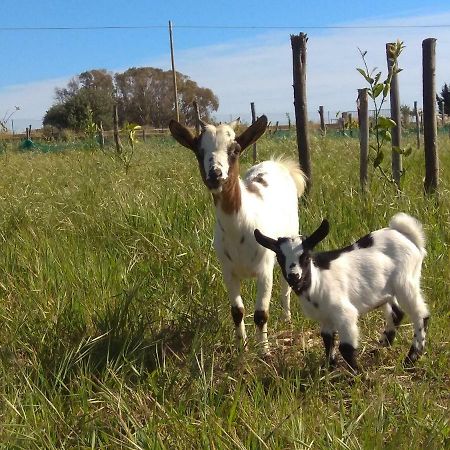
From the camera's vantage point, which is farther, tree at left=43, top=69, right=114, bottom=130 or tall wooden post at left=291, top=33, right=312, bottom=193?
tree at left=43, top=69, right=114, bottom=130

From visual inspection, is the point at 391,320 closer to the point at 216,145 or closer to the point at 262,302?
the point at 262,302

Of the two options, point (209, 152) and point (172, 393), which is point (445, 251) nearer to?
point (209, 152)

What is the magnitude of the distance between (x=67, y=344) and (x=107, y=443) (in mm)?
1121

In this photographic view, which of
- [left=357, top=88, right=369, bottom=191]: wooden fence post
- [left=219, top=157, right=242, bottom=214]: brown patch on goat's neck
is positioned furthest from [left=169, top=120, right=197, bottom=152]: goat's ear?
[left=357, top=88, right=369, bottom=191]: wooden fence post

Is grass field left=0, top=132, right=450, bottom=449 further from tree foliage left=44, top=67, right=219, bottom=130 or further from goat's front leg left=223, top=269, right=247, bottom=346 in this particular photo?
tree foliage left=44, top=67, right=219, bottom=130

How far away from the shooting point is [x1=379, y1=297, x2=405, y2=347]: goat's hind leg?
409cm

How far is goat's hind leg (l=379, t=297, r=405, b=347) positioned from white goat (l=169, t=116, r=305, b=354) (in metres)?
0.73

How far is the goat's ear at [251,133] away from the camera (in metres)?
4.04

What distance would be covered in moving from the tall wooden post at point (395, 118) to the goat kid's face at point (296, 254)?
12.7 feet

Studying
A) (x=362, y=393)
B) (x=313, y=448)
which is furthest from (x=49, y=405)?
(x=362, y=393)

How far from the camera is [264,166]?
546 centimetres

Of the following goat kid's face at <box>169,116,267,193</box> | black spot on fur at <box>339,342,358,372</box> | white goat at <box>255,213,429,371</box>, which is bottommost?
black spot on fur at <box>339,342,358,372</box>

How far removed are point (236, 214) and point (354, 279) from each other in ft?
2.70

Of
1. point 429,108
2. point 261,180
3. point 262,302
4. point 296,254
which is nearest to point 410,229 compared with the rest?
point 296,254
